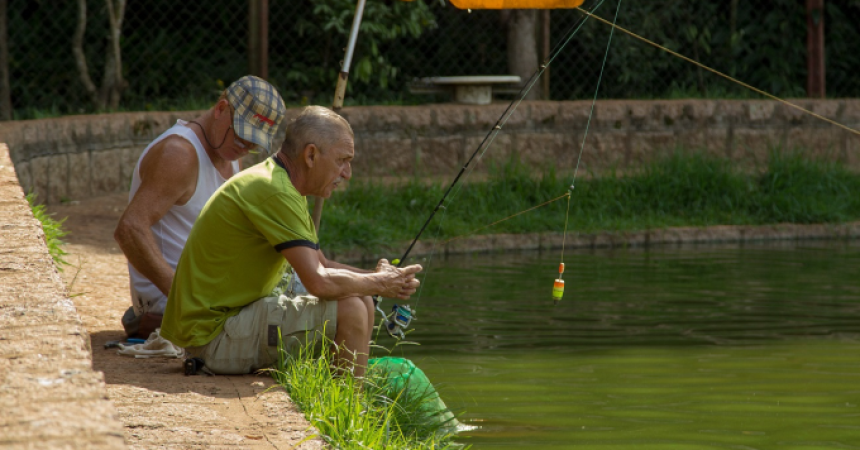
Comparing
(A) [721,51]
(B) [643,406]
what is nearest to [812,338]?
(B) [643,406]

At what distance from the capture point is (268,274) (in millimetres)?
4176

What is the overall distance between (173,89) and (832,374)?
6774 millimetres

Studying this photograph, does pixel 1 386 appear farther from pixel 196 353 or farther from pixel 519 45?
pixel 519 45

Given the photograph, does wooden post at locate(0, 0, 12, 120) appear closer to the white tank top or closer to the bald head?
the white tank top

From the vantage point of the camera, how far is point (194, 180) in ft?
15.5

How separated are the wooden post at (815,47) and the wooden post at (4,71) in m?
7.15

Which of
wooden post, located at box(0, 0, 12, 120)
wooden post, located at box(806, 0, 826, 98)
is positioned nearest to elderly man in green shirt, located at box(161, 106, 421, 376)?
wooden post, located at box(0, 0, 12, 120)

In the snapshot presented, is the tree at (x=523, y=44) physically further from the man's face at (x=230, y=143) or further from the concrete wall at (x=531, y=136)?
the man's face at (x=230, y=143)

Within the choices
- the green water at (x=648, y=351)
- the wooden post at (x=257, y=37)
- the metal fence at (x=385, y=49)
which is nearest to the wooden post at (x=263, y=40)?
the wooden post at (x=257, y=37)

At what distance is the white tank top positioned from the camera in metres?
4.73

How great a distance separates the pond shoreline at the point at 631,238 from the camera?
8.47 m

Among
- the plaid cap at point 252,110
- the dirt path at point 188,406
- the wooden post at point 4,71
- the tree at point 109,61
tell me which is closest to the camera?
the dirt path at point 188,406

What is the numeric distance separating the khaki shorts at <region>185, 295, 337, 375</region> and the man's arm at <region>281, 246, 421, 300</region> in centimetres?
10

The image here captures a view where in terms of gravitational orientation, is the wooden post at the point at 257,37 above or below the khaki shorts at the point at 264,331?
above
